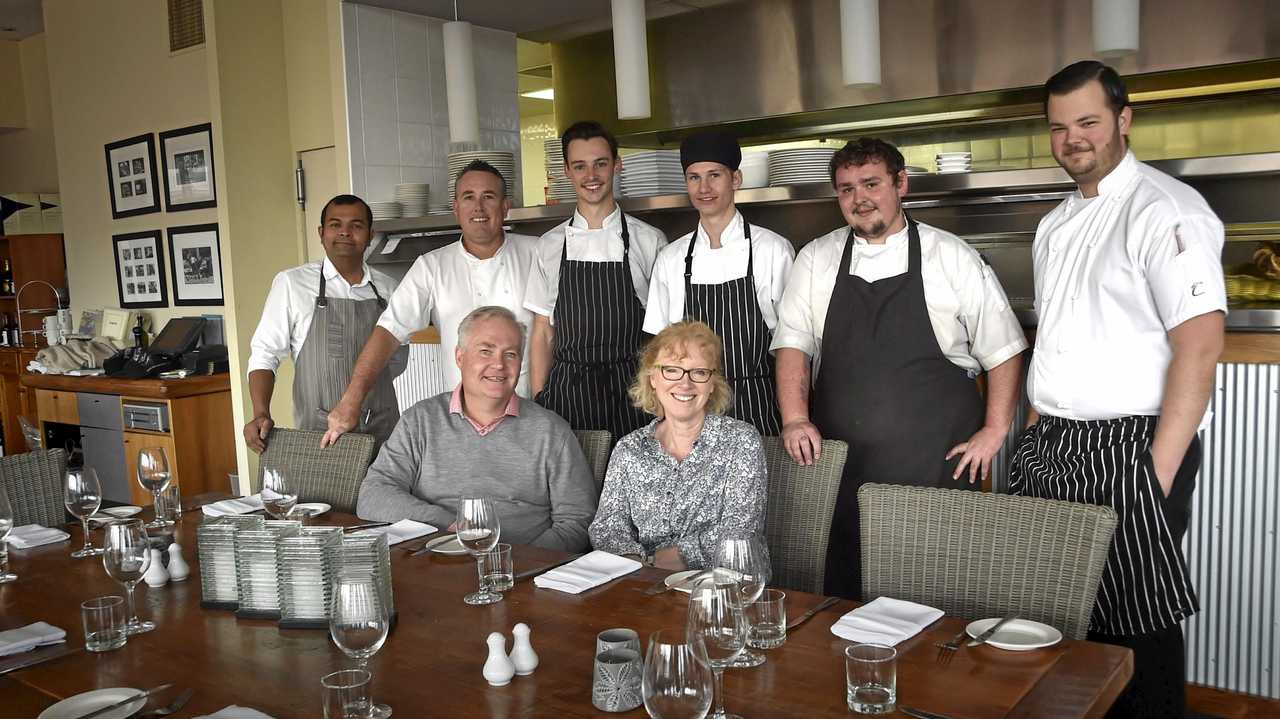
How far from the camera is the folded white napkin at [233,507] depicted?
108 inches

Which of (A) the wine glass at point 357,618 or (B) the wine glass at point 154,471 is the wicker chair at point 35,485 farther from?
(A) the wine glass at point 357,618

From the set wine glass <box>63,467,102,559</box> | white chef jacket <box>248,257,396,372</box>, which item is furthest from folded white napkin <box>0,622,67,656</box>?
white chef jacket <box>248,257,396,372</box>

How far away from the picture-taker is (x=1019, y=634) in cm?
166

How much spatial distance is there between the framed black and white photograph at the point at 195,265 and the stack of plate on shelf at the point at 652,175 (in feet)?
9.60

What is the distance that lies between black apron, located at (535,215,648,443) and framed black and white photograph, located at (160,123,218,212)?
11.1 feet

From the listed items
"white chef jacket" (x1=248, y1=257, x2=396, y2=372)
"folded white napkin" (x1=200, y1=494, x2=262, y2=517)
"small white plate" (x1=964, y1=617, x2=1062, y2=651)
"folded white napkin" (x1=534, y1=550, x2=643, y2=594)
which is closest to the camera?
"small white plate" (x1=964, y1=617, x2=1062, y2=651)

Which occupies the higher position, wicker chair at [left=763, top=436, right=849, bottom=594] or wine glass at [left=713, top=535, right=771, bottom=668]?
wine glass at [left=713, top=535, right=771, bottom=668]

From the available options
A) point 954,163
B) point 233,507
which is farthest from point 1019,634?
point 954,163

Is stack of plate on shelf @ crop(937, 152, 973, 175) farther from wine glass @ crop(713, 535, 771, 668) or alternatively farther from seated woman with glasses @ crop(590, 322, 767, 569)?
wine glass @ crop(713, 535, 771, 668)

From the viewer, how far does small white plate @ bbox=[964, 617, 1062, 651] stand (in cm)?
160

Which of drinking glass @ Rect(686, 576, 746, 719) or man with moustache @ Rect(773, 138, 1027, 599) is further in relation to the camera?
man with moustache @ Rect(773, 138, 1027, 599)

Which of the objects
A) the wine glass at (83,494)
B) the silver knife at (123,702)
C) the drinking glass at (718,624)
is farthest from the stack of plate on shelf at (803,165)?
the silver knife at (123,702)

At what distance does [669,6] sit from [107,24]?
3.75 meters

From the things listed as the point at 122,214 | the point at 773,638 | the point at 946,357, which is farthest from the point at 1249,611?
the point at 122,214
